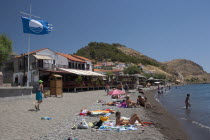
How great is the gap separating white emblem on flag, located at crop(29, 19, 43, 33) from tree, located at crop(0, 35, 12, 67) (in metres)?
14.8

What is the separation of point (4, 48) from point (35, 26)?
623 inches

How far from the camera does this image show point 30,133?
6609 millimetres

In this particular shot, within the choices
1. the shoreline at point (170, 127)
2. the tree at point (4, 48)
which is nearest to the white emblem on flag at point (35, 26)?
the tree at point (4, 48)

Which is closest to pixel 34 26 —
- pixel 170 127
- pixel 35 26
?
pixel 35 26

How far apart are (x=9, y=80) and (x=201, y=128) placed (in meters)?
33.9

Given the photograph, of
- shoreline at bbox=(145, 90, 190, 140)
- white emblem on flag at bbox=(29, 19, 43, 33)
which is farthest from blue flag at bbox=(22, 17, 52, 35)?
shoreline at bbox=(145, 90, 190, 140)

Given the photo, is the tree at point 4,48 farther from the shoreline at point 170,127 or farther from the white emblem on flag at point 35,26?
the shoreline at point 170,127

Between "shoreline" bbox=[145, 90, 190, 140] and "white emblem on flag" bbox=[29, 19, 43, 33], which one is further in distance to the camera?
"white emblem on flag" bbox=[29, 19, 43, 33]

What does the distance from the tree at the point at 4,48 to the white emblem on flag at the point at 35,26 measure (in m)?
14.8

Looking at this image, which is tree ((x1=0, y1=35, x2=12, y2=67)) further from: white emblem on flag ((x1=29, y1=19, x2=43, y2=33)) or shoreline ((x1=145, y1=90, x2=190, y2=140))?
shoreline ((x1=145, y1=90, x2=190, y2=140))

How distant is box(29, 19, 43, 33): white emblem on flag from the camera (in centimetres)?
2089

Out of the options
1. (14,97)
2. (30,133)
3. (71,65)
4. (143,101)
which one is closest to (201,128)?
(143,101)

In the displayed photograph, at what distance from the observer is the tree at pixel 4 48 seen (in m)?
33.1

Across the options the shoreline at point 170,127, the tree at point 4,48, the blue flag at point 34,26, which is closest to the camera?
the shoreline at point 170,127
